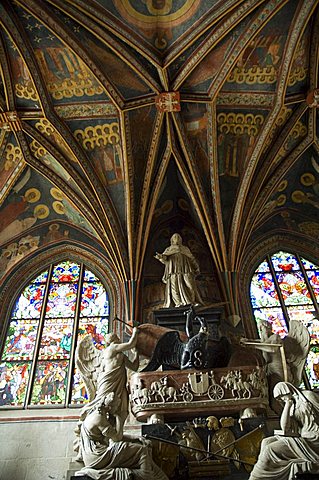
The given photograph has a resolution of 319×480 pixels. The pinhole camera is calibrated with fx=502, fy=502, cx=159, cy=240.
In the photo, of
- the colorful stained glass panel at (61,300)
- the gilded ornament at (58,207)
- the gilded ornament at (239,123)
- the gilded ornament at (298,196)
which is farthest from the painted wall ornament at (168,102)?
the colorful stained glass panel at (61,300)

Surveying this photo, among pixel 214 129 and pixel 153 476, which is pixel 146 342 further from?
pixel 214 129

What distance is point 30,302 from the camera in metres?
12.9

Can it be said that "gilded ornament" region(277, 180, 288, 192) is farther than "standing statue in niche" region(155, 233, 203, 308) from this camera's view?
Yes

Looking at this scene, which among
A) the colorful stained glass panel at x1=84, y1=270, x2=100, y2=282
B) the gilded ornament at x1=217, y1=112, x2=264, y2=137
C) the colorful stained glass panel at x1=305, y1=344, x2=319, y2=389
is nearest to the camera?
the colorful stained glass panel at x1=305, y1=344, x2=319, y2=389

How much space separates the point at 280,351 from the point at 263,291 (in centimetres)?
328

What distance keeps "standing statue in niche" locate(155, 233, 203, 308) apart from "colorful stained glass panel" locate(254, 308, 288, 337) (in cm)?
215

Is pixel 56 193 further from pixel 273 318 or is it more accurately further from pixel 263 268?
pixel 273 318

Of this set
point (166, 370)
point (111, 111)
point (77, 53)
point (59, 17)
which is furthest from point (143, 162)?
point (166, 370)

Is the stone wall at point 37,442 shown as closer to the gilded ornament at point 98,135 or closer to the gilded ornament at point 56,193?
the gilded ornament at point 56,193

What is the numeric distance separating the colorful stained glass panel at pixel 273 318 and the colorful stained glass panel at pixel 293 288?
45 centimetres

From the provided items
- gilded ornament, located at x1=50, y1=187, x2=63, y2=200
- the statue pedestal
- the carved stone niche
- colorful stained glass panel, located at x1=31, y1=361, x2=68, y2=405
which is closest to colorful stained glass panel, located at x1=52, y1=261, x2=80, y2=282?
gilded ornament, located at x1=50, y1=187, x2=63, y2=200

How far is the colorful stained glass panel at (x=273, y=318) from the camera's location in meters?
12.0

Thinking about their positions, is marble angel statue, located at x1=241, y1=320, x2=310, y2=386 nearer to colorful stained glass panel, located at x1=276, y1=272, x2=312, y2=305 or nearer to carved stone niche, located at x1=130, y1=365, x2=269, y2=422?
carved stone niche, located at x1=130, y1=365, x2=269, y2=422

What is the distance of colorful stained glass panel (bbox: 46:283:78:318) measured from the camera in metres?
12.5
